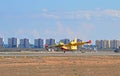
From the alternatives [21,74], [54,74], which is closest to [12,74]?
[21,74]

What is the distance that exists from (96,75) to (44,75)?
4455 mm

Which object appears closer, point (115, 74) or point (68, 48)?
point (115, 74)

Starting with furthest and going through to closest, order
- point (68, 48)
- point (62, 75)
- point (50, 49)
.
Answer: point (50, 49) < point (68, 48) < point (62, 75)

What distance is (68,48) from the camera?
155 m

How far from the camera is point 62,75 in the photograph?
41.6 m

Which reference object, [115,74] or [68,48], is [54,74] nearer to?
[115,74]

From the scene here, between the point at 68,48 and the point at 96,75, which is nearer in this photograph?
the point at 96,75

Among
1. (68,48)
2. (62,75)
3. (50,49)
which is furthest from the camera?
(50,49)

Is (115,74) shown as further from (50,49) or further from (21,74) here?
(50,49)

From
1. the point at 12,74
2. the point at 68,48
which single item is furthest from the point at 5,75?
the point at 68,48

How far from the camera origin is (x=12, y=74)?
42.7m

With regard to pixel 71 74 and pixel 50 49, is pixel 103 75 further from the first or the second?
pixel 50 49

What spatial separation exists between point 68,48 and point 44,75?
11282 cm

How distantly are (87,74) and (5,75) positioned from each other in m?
7.17
